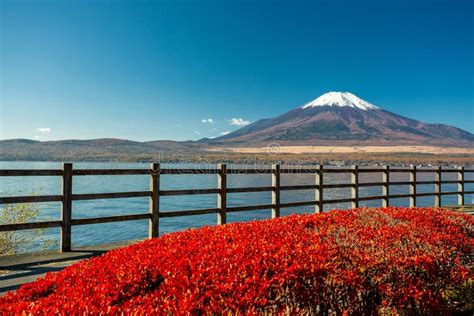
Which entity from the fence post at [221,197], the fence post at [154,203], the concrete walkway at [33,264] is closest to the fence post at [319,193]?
the fence post at [221,197]

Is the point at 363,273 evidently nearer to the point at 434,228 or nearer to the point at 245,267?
the point at 245,267

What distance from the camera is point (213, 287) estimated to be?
3260 millimetres

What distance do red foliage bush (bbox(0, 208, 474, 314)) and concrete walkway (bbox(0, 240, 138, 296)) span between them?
2333 mm

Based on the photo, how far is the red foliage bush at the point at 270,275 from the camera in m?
3.10

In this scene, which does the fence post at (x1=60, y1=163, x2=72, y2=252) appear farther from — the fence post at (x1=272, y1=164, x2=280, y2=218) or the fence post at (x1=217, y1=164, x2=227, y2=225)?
the fence post at (x1=272, y1=164, x2=280, y2=218)

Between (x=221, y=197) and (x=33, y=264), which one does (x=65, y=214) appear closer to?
(x=33, y=264)

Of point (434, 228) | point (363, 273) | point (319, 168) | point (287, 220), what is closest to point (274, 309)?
point (363, 273)

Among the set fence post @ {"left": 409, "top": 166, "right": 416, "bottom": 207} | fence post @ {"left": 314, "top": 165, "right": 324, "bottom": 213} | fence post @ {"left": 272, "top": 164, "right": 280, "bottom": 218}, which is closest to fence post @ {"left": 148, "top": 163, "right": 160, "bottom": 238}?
fence post @ {"left": 272, "top": 164, "right": 280, "bottom": 218}

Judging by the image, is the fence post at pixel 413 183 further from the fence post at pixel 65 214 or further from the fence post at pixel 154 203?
the fence post at pixel 65 214

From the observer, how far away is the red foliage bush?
10.2 ft

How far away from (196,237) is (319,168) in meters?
8.31

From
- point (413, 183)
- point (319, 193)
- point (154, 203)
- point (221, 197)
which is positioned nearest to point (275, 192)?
point (319, 193)

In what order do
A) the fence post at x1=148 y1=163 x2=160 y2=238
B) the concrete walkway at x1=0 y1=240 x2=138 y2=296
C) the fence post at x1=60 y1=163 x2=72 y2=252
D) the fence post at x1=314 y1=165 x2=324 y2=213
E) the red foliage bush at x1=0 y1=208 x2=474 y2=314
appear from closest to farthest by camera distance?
the red foliage bush at x1=0 y1=208 x2=474 y2=314, the concrete walkway at x1=0 y1=240 x2=138 y2=296, the fence post at x1=60 y1=163 x2=72 y2=252, the fence post at x1=148 y1=163 x2=160 y2=238, the fence post at x1=314 y1=165 x2=324 y2=213

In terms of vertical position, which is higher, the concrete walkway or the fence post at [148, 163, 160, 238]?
the fence post at [148, 163, 160, 238]
